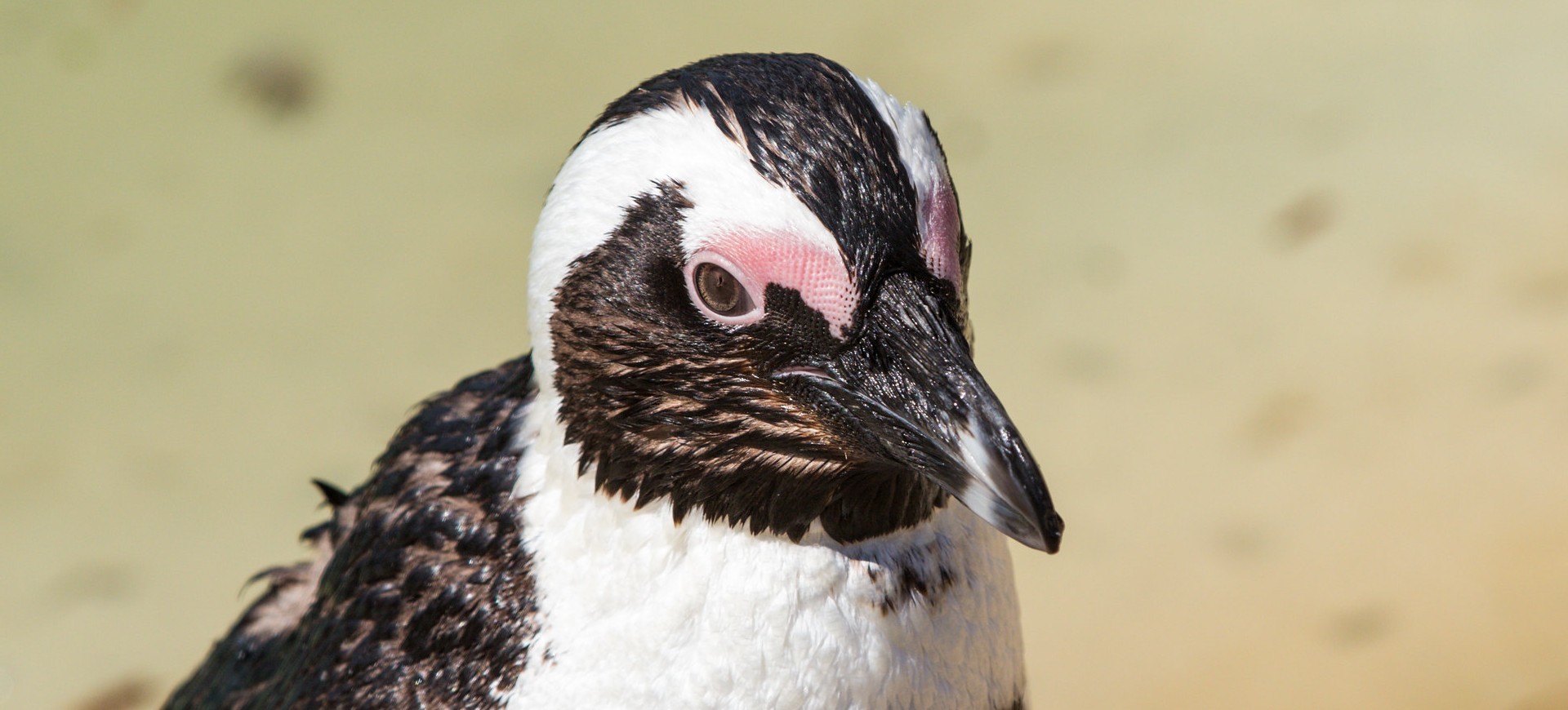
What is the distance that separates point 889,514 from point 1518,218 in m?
1.75

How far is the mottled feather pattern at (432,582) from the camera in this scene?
42.8 inches

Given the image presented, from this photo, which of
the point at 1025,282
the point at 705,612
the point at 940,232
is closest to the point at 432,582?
the point at 705,612

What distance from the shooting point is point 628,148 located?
A: 3.20 feet

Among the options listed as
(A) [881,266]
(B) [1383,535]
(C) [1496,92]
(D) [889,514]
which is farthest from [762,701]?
(C) [1496,92]

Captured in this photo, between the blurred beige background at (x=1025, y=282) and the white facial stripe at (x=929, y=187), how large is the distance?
1.32m

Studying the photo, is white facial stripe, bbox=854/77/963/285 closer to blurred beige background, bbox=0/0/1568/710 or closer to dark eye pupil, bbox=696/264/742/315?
dark eye pupil, bbox=696/264/742/315

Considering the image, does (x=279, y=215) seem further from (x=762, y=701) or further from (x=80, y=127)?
(x=762, y=701)

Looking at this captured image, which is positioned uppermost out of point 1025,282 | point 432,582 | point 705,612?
point 1025,282

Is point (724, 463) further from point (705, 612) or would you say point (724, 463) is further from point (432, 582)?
point (432, 582)

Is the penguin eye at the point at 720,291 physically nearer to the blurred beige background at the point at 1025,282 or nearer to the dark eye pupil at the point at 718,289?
the dark eye pupil at the point at 718,289

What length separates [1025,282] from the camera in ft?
7.93

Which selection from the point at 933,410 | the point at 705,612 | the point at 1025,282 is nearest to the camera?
the point at 933,410

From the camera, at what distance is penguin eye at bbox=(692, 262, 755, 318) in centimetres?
93

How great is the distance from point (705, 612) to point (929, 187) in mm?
353
